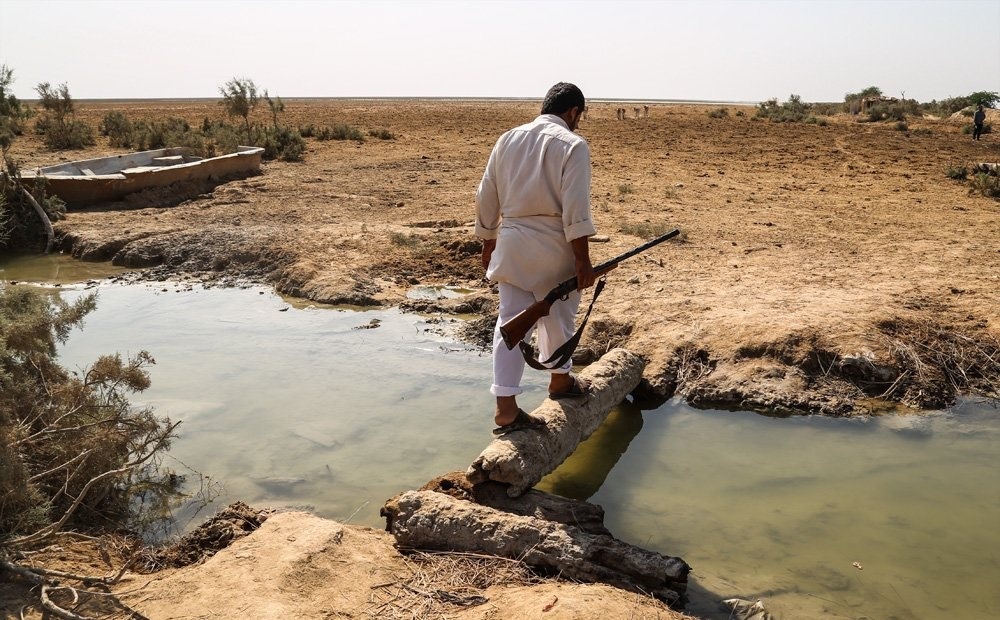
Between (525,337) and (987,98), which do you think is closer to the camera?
(525,337)

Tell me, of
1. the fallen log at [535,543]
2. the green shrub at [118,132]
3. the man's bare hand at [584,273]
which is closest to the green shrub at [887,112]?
the green shrub at [118,132]

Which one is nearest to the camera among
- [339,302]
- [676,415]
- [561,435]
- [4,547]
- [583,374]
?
[4,547]

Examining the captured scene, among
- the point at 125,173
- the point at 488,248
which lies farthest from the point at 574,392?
the point at 125,173

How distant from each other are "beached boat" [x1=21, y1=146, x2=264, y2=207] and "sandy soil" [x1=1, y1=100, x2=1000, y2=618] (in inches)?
15.4

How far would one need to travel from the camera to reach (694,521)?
414 centimetres

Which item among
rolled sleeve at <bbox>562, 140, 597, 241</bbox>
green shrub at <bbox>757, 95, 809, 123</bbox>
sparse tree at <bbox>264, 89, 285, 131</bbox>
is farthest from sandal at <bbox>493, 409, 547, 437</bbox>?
green shrub at <bbox>757, 95, 809, 123</bbox>

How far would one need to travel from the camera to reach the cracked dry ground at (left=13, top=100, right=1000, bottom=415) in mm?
5695

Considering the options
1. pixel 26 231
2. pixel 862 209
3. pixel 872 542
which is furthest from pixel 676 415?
pixel 26 231

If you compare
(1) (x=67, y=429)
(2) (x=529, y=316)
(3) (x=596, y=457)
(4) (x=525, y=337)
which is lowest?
(3) (x=596, y=457)

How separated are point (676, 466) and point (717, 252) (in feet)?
14.6

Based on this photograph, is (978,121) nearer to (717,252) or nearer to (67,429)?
(717,252)

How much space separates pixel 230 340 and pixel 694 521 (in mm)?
4515

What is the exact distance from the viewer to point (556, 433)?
14.1 ft

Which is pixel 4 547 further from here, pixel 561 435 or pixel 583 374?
pixel 583 374
